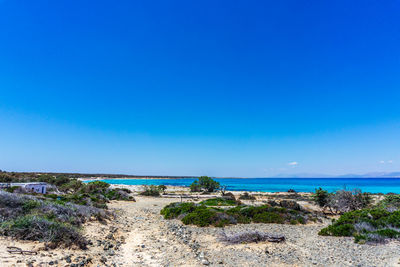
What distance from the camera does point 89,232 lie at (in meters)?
10.6

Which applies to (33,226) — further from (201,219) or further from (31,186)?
(31,186)

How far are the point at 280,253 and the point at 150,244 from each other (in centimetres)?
565

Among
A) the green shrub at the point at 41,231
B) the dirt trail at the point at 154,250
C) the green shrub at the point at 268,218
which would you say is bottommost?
the green shrub at the point at 268,218

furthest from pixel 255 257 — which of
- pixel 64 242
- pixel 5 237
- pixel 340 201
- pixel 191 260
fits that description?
pixel 340 201

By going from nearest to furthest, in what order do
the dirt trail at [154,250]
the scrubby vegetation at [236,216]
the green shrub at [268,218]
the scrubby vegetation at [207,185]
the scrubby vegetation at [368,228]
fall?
the dirt trail at [154,250]
the scrubby vegetation at [368,228]
the scrubby vegetation at [236,216]
the green shrub at [268,218]
the scrubby vegetation at [207,185]

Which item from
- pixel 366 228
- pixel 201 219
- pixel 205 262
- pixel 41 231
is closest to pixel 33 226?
A: pixel 41 231

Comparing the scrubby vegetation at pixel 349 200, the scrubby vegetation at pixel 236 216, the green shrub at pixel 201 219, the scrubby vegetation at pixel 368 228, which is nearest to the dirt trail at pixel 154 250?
the green shrub at pixel 201 219

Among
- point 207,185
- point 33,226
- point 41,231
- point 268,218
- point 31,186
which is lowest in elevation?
point 207,185

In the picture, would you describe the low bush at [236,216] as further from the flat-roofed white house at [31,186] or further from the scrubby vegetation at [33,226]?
the flat-roofed white house at [31,186]

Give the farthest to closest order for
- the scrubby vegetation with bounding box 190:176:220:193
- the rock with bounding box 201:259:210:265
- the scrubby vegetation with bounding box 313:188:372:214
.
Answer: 1. the scrubby vegetation with bounding box 190:176:220:193
2. the scrubby vegetation with bounding box 313:188:372:214
3. the rock with bounding box 201:259:210:265

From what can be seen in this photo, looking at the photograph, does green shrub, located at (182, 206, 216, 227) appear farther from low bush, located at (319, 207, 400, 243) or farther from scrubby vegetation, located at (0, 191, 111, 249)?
scrubby vegetation, located at (0, 191, 111, 249)

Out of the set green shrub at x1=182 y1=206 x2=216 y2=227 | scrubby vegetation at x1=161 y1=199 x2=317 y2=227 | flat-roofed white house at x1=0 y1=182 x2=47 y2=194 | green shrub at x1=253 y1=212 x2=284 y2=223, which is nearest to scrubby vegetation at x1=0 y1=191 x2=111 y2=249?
green shrub at x1=182 y1=206 x2=216 y2=227

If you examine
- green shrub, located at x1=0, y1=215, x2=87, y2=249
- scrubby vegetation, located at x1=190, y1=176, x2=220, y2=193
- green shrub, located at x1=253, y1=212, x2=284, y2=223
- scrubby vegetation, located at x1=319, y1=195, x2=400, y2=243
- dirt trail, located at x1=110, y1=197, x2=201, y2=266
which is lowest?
scrubby vegetation, located at x1=190, y1=176, x2=220, y2=193

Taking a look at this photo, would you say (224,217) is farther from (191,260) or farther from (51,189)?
(51,189)
